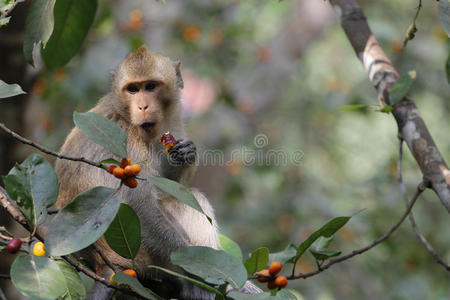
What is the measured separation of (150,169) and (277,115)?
195 inches

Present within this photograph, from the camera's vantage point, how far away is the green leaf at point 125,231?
6.05 ft

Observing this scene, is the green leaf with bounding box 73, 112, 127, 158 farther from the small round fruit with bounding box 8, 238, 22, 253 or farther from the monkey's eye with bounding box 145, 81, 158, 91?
the monkey's eye with bounding box 145, 81, 158, 91

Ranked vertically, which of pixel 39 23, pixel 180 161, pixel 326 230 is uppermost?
pixel 39 23

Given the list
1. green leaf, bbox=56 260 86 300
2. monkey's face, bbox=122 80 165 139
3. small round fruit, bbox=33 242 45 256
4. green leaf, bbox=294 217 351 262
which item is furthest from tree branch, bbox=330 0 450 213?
small round fruit, bbox=33 242 45 256

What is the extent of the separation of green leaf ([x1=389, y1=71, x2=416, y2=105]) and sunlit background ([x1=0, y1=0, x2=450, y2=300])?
8.26ft

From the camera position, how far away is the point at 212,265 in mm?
1746

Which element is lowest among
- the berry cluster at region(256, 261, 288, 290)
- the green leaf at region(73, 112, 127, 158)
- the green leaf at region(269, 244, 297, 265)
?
the green leaf at region(269, 244, 297, 265)

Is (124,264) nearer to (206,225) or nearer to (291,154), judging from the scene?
(206,225)

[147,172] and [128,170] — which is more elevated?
[128,170]

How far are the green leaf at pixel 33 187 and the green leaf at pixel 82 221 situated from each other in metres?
0.14

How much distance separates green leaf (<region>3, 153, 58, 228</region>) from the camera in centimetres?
171

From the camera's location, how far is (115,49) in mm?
4547

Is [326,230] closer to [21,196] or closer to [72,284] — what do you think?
[72,284]

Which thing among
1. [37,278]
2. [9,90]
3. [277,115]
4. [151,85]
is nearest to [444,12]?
[9,90]
